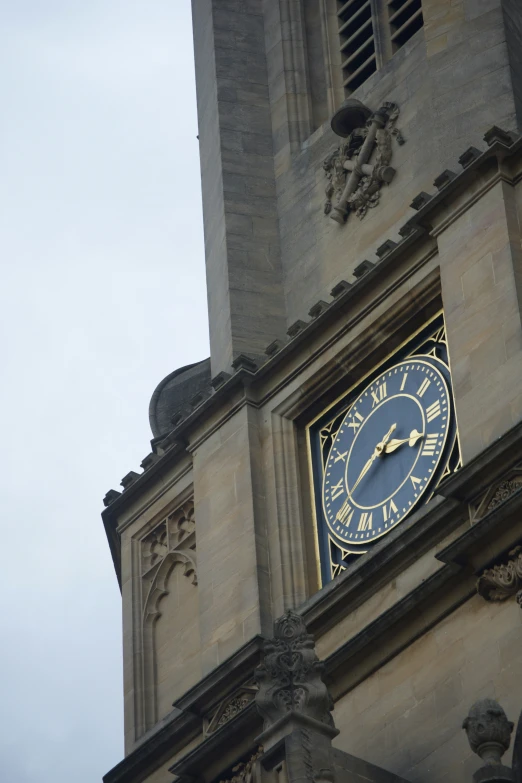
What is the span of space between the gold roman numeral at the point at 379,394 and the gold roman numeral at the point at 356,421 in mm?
213

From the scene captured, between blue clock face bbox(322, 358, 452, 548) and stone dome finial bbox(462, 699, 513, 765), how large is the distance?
16.5ft

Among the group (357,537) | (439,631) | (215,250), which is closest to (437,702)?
(439,631)

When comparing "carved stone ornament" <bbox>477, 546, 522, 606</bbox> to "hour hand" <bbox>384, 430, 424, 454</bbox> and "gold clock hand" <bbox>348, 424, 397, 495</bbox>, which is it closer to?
"hour hand" <bbox>384, 430, 424, 454</bbox>

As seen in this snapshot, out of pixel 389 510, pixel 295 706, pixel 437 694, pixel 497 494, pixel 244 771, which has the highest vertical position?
pixel 389 510

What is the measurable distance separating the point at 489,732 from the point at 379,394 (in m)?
6.90

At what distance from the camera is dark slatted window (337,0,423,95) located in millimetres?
35281

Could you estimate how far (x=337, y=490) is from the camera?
31703mm

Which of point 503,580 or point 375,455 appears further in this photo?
point 375,455

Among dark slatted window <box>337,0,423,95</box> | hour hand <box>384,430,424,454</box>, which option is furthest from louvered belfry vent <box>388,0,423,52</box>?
hour hand <box>384,430,424,454</box>

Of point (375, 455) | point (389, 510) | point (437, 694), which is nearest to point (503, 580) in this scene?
point (437, 694)

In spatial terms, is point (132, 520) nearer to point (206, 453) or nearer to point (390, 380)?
point (206, 453)

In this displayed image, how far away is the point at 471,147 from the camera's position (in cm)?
3153

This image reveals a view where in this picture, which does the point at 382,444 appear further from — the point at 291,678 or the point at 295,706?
the point at 295,706

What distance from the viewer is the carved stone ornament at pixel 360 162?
Result: 33688 millimetres
